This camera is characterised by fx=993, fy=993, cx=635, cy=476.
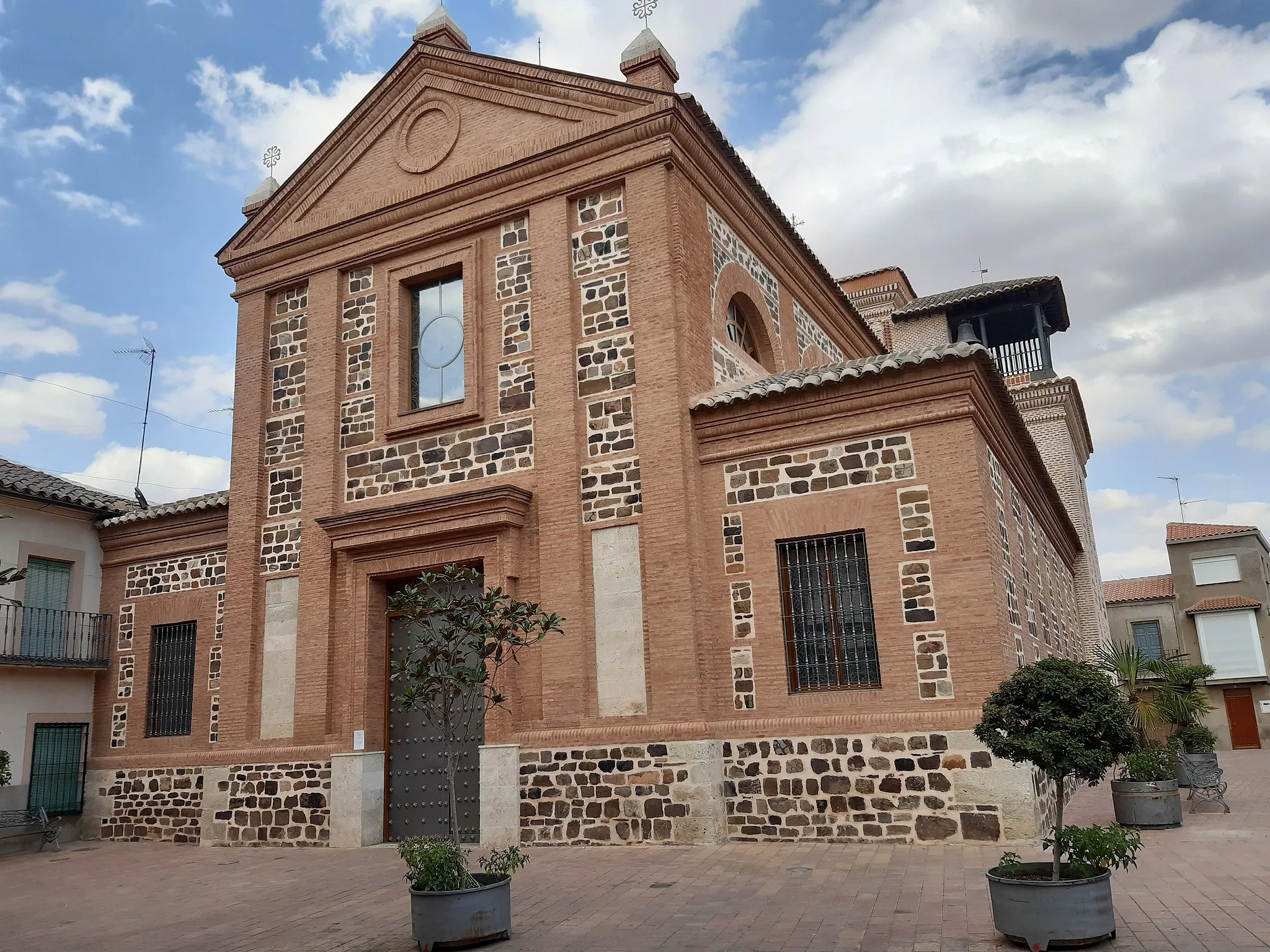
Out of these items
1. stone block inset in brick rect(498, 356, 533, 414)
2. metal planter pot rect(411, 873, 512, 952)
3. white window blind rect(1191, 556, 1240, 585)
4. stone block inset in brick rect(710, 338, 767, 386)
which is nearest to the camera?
metal planter pot rect(411, 873, 512, 952)

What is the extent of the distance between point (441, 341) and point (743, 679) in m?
6.30

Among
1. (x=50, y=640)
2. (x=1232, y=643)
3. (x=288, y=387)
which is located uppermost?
(x=288, y=387)

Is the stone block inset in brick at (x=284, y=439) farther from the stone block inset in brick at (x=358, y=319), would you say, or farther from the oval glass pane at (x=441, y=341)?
the oval glass pane at (x=441, y=341)

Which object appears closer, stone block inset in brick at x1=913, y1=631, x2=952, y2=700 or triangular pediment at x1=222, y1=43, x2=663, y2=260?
stone block inset in brick at x1=913, y1=631, x2=952, y2=700

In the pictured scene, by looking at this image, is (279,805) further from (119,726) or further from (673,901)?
(673,901)

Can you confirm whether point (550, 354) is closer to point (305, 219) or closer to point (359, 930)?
point (305, 219)

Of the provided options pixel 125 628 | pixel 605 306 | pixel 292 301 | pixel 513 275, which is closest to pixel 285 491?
pixel 292 301

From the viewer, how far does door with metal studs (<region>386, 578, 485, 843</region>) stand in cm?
1188

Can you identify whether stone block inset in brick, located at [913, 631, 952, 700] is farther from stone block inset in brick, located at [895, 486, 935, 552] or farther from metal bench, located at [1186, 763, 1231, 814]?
metal bench, located at [1186, 763, 1231, 814]

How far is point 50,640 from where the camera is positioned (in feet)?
49.6

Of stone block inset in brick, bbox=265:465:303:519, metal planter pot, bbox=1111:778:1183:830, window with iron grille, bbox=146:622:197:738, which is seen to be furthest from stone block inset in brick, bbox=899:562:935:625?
window with iron grille, bbox=146:622:197:738

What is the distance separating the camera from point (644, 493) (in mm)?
11500

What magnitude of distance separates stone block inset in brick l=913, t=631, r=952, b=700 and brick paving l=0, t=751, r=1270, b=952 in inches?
58.2

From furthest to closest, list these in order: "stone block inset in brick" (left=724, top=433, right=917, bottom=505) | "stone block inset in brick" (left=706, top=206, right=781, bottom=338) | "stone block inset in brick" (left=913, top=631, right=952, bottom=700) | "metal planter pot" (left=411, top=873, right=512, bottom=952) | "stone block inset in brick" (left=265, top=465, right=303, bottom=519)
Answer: "stone block inset in brick" (left=265, top=465, right=303, bottom=519) → "stone block inset in brick" (left=706, top=206, right=781, bottom=338) → "stone block inset in brick" (left=724, top=433, right=917, bottom=505) → "stone block inset in brick" (left=913, top=631, right=952, bottom=700) → "metal planter pot" (left=411, top=873, right=512, bottom=952)
